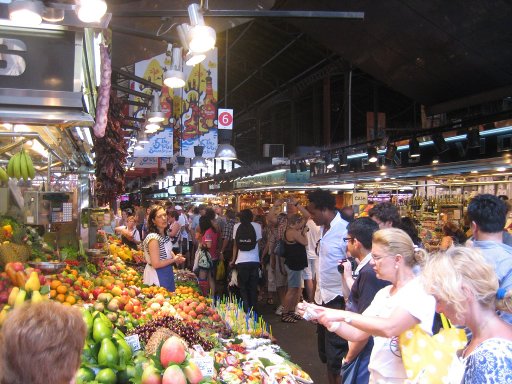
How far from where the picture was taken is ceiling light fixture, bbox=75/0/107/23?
248cm

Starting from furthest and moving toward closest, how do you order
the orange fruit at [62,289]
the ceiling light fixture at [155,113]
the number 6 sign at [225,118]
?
the number 6 sign at [225,118]
the ceiling light fixture at [155,113]
the orange fruit at [62,289]

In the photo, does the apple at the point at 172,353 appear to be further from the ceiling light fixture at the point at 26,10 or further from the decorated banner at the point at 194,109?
the decorated banner at the point at 194,109

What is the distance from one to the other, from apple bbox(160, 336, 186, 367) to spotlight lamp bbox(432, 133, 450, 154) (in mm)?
6747

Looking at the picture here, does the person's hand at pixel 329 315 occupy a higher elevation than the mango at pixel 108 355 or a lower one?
higher

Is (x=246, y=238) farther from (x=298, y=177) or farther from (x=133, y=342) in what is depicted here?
(x=133, y=342)

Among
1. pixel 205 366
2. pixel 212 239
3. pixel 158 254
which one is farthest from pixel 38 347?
pixel 212 239

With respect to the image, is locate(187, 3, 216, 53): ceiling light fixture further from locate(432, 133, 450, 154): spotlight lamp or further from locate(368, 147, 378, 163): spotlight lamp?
locate(368, 147, 378, 163): spotlight lamp

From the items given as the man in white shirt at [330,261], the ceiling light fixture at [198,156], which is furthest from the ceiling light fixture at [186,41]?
the ceiling light fixture at [198,156]

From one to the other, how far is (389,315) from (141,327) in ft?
6.15

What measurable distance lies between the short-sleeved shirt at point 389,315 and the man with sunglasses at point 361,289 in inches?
11.3

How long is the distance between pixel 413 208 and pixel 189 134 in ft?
17.4

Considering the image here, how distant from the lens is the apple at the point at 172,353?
2545 mm

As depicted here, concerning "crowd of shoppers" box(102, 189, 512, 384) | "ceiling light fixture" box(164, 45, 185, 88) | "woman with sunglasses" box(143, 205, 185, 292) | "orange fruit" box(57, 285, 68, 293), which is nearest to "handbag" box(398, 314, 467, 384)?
"crowd of shoppers" box(102, 189, 512, 384)

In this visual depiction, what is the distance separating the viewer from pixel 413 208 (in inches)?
427
